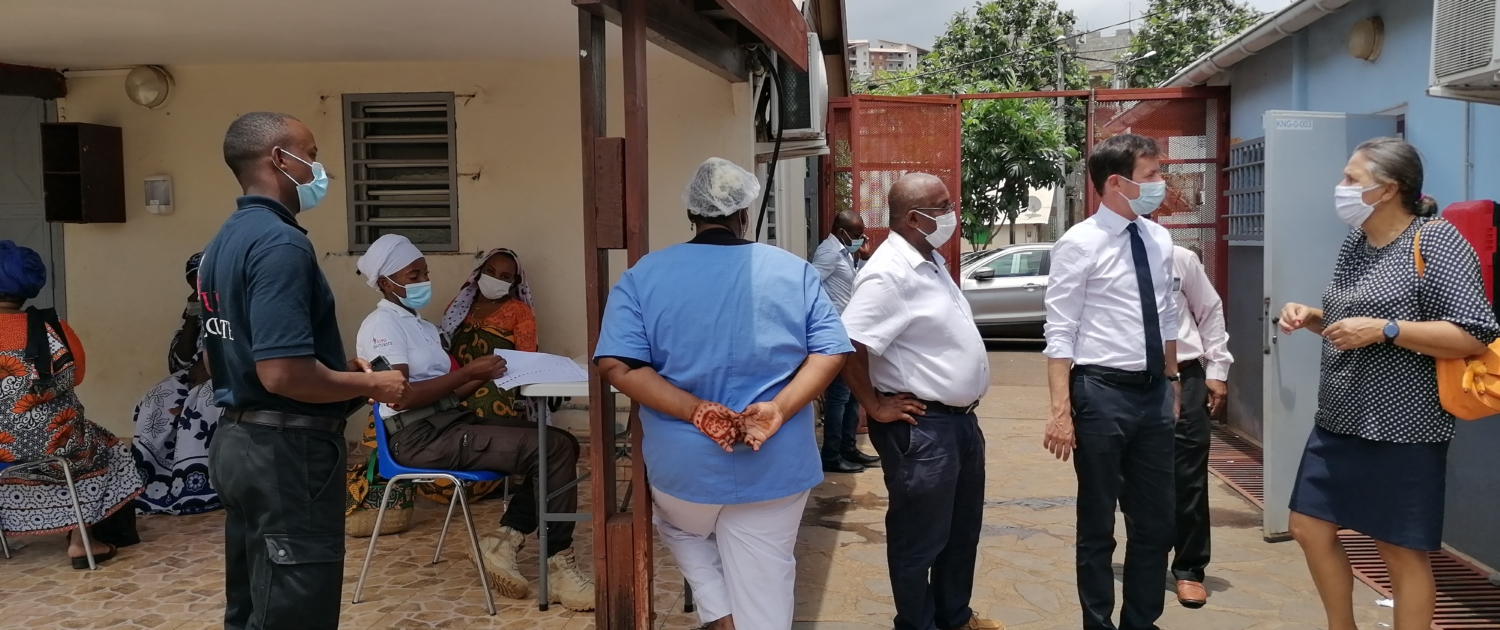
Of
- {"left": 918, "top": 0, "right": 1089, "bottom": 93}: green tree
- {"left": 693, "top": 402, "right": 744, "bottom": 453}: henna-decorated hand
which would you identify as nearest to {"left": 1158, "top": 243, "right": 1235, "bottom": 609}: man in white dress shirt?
{"left": 693, "top": 402, "right": 744, "bottom": 453}: henna-decorated hand

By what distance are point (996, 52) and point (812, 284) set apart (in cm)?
2275

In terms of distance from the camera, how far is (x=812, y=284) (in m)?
2.96

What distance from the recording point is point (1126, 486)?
3.65 meters

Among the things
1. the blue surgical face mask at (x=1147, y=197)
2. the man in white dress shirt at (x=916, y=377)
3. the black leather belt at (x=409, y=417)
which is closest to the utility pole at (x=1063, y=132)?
the blue surgical face mask at (x=1147, y=197)

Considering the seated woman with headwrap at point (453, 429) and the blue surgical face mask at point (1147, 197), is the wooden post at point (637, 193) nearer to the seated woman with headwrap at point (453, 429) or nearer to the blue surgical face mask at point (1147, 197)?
the seated woman with headwrap at point (453, 429)

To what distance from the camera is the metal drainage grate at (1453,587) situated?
13.1 feet

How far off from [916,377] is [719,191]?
3.14 feet

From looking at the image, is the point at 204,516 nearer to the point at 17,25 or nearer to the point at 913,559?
the point at 17,25

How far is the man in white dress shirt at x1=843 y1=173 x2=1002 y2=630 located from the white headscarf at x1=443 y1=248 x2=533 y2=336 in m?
3.20

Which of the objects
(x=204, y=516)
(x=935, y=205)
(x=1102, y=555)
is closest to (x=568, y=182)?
(x=204, y=516)

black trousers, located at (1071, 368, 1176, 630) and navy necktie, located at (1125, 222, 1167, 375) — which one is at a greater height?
navy necktie, located at (1125, 222, 1167, 375)

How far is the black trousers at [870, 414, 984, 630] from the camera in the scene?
11.2 feet

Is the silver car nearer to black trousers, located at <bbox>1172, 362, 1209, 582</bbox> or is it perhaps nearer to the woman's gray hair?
black trousers, located at <bbox>1172, 362, 1209, 582</bbox>

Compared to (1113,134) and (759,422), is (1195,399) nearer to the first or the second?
(759,422)
